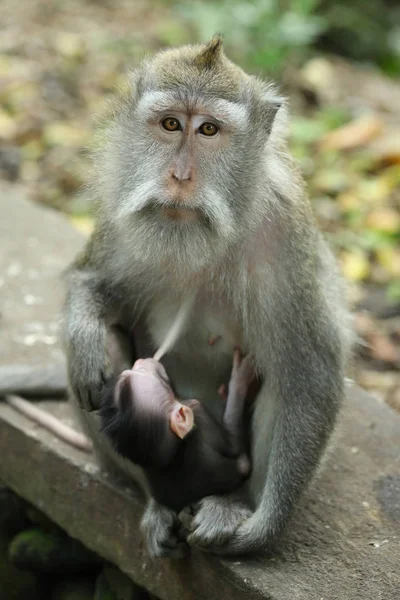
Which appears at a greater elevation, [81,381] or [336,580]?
[81,381]

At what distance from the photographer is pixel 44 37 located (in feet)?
35.4

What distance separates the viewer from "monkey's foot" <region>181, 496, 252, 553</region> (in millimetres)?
3615

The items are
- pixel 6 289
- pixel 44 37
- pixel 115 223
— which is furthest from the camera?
pixel 44 37

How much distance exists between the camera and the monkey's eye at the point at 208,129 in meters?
3.38

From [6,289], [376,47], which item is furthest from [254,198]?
[376,47]

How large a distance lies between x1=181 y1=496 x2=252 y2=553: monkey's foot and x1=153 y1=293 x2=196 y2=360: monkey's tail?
0.61m

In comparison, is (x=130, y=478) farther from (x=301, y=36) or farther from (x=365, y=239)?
(x=301, y=36)

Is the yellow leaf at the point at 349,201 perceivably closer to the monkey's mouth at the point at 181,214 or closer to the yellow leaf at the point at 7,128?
the yellow leaf at the point at 7,128

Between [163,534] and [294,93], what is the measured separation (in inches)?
283

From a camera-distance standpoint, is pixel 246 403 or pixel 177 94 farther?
pixel 246 403

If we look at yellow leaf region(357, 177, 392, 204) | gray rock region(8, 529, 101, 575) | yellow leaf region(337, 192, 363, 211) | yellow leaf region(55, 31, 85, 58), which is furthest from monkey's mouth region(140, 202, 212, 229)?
yellow leaf region(55, 31, 85, 58)

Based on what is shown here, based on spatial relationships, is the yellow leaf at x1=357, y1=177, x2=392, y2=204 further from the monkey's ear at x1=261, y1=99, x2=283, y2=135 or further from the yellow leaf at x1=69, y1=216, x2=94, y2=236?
the monkey's ear at x1=261, y1=99, x2=283, y2=135

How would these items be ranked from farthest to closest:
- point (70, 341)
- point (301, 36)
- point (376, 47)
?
1. point (376, 47)
2. point (301, 36)
3. point (70, 341)

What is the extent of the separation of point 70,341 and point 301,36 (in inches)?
257
